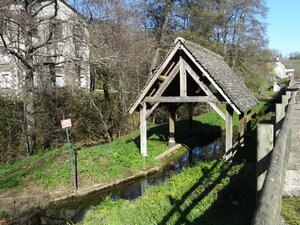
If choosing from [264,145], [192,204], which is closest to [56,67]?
[192,204]

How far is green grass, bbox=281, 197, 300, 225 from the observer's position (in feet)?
8.22

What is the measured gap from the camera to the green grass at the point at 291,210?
2506mm

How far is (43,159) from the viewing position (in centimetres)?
1019

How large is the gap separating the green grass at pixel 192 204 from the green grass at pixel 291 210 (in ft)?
5.13

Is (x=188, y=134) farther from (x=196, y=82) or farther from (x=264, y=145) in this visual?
(x=264, y=145)

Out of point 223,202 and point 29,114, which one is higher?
point 29,114

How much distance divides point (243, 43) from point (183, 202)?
26.6 meters

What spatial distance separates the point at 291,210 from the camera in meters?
2.76

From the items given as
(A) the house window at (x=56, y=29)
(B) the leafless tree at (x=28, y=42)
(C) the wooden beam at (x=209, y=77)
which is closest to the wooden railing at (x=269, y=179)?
(C) the wooden beam at (x=209, y=77)

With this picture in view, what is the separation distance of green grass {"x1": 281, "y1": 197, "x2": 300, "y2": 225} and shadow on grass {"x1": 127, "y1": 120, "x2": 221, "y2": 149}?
9.07m

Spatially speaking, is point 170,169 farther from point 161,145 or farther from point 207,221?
point 207,221

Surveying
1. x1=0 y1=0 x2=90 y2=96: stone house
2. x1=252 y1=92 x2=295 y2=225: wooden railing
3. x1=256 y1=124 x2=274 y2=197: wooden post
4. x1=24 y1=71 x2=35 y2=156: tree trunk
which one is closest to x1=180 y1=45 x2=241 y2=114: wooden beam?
x1=252 y1=92 x2=295 y2=225: wooden railing

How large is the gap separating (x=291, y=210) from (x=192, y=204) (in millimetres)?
2877

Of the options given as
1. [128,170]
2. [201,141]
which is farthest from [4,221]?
[201,141]
